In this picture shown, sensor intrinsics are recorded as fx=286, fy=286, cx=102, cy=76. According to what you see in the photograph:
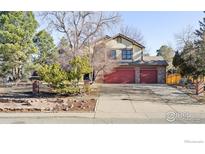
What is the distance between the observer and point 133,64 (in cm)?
2891

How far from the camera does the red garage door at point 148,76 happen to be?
28.2m

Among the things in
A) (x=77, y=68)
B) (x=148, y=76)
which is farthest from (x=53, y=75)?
(x=148, y=76)

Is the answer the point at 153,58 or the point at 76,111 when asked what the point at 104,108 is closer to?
the point at 76,111

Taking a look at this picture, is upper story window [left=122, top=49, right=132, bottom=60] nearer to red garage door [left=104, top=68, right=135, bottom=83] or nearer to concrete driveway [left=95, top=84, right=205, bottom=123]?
red garage door [left=104, top=68, right=135, bottom=83]

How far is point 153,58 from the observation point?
1214 inches

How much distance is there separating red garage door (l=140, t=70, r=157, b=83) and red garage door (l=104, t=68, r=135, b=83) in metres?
0.94

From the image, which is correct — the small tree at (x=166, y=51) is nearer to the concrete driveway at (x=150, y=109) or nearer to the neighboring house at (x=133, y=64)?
the neighboring house at (x=133, y=64)

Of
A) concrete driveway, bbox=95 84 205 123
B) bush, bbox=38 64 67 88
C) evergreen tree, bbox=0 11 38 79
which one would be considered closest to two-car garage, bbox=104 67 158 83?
concrete driveway, bbox=95 84 205 123

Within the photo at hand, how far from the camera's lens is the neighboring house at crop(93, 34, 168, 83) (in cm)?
2780

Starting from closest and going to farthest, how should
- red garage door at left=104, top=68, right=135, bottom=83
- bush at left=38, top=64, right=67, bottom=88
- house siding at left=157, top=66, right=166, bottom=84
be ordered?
bush at left=38, top=64, right=67, bottom=88 → red garage door at left=104, top=68, right=135, bottom=83 → house siding at left=157, top=66, right=166, bottom=84
